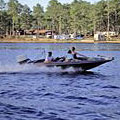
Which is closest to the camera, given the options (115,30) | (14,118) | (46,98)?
(14,118)

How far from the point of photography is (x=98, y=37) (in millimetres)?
126375

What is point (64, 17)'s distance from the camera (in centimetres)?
15025

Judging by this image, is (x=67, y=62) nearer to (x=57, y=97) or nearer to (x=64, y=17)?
(x=57, y=97)

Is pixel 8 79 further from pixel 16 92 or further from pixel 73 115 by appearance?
pixel 73 115

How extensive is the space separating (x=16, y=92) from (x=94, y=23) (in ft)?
378

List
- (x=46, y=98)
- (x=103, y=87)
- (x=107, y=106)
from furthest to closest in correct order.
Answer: (x=103, y=87) < (x=46, y=98) < (x=107, y=106)

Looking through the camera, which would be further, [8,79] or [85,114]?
[8,79]

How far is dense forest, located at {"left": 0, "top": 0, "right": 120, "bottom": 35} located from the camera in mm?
135750

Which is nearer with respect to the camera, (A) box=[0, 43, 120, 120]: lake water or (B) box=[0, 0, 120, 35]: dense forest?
(A) box=[0, 43, 120, 120]: lake water

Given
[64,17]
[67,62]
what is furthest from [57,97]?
[64,17]

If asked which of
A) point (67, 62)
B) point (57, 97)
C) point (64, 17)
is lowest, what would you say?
point (57, 97)

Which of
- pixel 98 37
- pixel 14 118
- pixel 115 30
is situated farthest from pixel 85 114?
pixel 115 30

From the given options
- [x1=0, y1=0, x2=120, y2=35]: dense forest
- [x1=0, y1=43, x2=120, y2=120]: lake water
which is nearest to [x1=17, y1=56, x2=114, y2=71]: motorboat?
[x1=0, y1=43, x2=120, y2=120]: lake water

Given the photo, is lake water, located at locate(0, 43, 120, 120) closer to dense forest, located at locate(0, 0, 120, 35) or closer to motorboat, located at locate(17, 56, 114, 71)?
motorboat, located at locate(17, 56, 114, 71)
